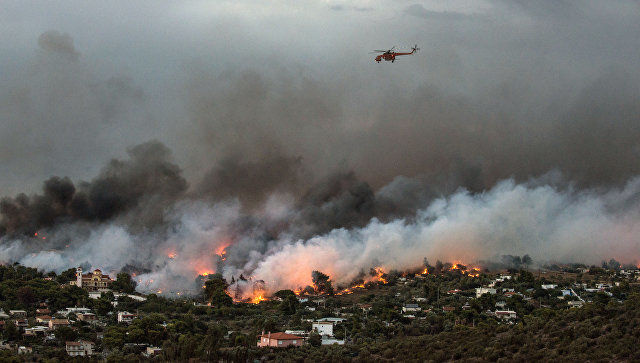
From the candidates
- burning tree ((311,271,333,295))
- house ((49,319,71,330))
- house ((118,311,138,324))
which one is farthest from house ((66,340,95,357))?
burning tree ((311,271,333,295))

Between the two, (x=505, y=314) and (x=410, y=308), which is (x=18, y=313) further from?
(x=505, y=314)

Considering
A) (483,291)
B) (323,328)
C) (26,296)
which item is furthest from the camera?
(483,291)

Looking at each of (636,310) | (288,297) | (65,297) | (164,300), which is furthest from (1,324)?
(636,310)

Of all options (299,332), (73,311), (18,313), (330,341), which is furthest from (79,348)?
(330,341)

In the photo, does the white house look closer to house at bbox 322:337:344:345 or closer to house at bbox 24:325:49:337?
house at bbox 24:325:49:337

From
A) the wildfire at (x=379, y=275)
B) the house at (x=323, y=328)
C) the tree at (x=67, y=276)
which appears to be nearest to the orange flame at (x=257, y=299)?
the wildfire at (x=379, y=275)
